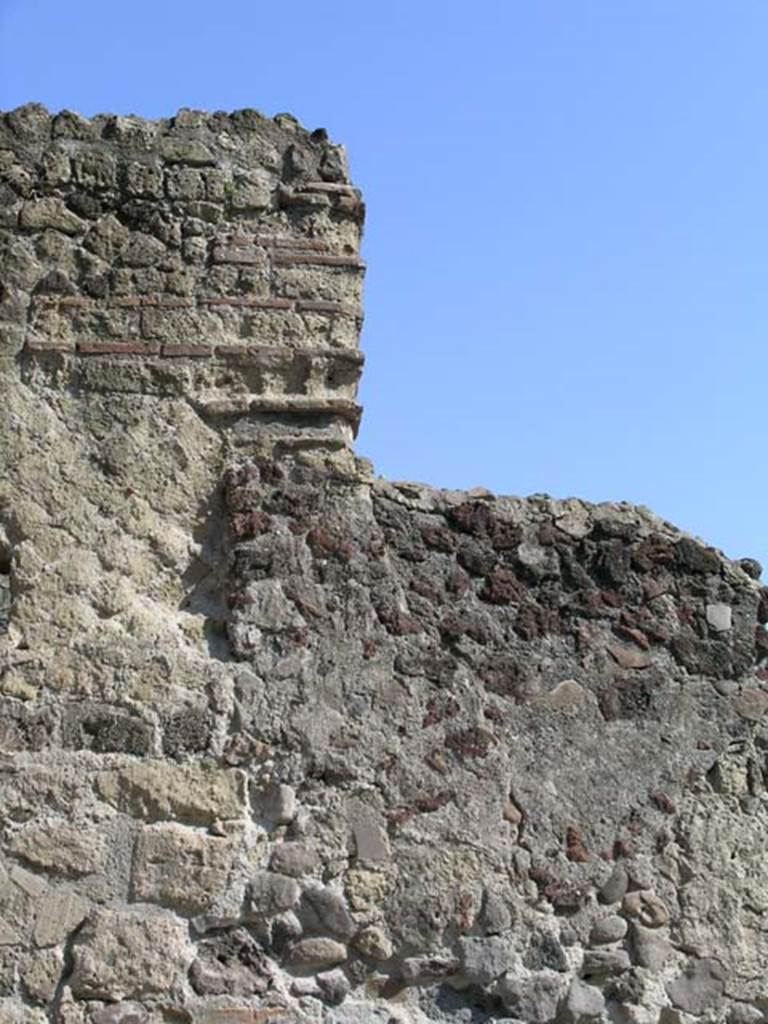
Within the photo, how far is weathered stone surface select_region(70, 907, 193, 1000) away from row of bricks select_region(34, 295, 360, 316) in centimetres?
166

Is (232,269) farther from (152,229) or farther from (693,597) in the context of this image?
(693,597)

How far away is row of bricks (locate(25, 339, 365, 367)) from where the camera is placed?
461 cm

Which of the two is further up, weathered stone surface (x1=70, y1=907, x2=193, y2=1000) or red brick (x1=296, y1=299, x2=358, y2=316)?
red brick (x1=296, y1=299, x2=358, y2=316)

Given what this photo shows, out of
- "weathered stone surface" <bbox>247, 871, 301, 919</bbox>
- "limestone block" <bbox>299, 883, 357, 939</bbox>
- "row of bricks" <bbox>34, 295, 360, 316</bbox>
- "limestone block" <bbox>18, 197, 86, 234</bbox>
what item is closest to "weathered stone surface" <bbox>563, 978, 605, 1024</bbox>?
"limestone block" <bbox>299, 883, 357, 939</bbox>

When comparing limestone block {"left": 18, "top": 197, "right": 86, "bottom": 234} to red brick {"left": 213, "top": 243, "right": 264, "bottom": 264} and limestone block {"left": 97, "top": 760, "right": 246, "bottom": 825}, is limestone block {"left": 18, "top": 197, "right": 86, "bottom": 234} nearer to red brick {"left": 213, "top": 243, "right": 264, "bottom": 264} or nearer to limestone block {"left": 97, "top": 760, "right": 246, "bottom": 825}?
red brick {"left": 213, "top": 243, "right": 264, "bottom": 264}

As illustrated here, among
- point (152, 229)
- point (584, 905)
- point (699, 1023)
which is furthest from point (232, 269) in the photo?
point (699, 1023)

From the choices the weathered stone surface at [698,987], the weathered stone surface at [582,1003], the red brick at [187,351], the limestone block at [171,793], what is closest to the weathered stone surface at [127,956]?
the limestone block at [171,793]

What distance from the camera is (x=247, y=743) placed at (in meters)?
4.33

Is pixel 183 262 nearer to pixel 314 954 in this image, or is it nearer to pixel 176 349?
pixel 176 349

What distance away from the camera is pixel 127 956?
411 cm

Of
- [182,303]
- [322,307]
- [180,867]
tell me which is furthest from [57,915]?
[322,307]

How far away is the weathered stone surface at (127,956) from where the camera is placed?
409 centimetres

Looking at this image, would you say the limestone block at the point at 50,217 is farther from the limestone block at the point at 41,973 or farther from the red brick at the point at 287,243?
the limestone block at the point at 41,973

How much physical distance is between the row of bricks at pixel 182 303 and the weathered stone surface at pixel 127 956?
65.5 inches
